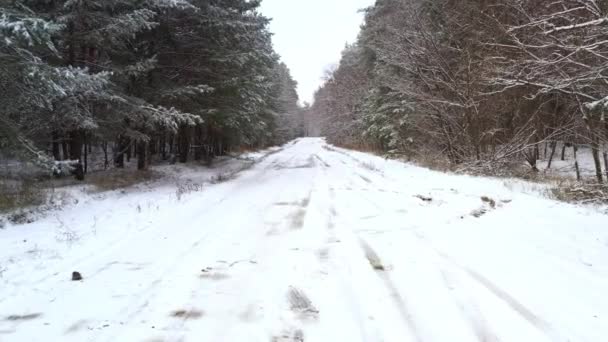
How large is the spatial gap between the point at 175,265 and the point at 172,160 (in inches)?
656

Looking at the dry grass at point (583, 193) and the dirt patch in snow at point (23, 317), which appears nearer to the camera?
the dirt patch in snow at point (23, 317)

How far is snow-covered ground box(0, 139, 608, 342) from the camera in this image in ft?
10.7

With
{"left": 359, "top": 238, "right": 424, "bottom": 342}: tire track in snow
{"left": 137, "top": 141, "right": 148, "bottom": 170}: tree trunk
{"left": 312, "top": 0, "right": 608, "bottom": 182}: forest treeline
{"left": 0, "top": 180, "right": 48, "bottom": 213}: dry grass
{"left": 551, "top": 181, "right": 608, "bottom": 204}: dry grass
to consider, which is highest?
{"left": 312, "top": 0, "right": 608, "bottom": 182}: forest treeline

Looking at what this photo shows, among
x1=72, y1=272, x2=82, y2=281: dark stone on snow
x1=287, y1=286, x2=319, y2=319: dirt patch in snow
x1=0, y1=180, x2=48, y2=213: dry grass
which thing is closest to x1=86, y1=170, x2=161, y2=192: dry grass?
x1=0, y1=180, x2=48, y2=213: dry grass

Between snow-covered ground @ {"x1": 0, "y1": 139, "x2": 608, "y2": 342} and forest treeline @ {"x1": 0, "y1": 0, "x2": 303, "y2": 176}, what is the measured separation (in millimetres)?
2752

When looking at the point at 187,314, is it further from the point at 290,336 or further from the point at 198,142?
the point at 198,142

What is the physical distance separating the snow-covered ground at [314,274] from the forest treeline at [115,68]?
9.03 feet

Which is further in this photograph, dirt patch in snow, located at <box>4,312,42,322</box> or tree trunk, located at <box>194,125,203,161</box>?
tree trunk, located at <box>194,125,203,161</box>

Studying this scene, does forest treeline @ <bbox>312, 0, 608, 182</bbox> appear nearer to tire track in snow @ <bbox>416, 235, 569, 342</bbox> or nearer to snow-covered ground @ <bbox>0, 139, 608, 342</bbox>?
snow-covered ground @ <bbox>0, 139, 608, 342</bbox>

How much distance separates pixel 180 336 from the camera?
10.3ft

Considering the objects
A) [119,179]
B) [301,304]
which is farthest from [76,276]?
[119,179]

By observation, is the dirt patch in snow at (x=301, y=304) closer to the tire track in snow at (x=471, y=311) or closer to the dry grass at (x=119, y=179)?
the tire track in snow at (x=471, y=311)

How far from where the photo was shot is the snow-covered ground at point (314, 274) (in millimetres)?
3271

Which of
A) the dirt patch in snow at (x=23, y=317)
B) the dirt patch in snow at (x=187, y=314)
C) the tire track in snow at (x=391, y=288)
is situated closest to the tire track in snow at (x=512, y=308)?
the tire track in snow at (x=391, y=288)
